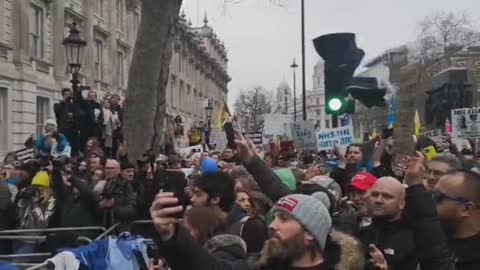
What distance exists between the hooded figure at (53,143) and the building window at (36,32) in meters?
13.4

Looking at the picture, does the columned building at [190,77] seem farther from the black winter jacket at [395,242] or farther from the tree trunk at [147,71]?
the black winter jacket at [395,242]

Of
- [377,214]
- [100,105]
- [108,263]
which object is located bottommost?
[108,263]

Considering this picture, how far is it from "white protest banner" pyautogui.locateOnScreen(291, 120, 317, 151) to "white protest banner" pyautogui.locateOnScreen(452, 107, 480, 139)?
3.20 m

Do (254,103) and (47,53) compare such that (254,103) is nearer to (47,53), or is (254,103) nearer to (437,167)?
(47,53)

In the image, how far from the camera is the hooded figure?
13.1 meters

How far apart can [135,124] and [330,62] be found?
5017mm

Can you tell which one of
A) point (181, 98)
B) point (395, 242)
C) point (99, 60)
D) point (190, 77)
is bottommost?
point (395, 242)

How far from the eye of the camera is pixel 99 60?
→ 1373 inches

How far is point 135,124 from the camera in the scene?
46.2 feet

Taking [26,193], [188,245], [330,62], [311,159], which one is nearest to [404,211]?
[188,245]

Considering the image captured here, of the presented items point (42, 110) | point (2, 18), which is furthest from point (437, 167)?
point (42, 110)

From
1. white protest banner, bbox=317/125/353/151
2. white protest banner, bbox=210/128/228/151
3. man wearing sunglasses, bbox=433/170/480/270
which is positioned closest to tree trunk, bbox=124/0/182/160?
white protest banner, bbox=317/125/353/151

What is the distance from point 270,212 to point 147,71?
31.9 ft

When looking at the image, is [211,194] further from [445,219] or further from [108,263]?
[445,219]
